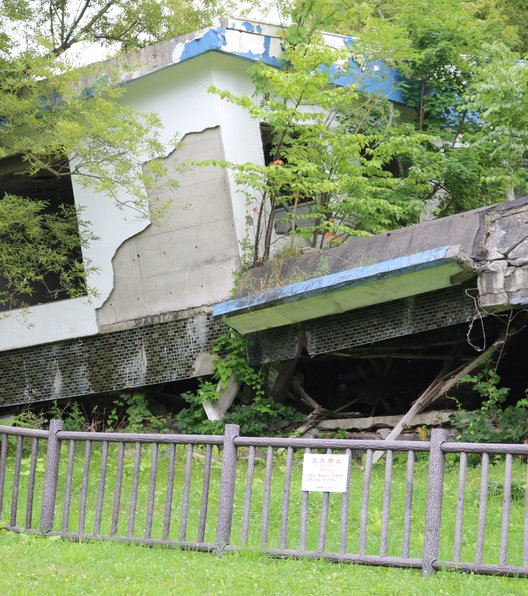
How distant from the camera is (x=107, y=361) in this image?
1342 centimetres

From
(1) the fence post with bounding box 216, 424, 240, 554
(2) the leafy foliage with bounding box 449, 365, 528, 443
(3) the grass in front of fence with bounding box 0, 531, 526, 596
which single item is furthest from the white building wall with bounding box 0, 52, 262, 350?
(3) the grass in front of fence with bounding box 0, 531, 526, 596

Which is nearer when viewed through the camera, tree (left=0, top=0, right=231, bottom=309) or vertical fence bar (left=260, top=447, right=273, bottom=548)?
vertical fence bar (left=260, top=447, right=273, bottom=548)

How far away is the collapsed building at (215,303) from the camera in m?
11.3

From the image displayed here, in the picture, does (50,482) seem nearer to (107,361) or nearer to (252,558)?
(252,558)

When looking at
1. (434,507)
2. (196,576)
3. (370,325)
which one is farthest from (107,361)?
(434,507)

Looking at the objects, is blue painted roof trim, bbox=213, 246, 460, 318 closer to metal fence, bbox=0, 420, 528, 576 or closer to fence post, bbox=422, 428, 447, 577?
metal fence, bbox=0, 420, 528, 576

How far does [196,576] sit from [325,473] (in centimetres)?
125

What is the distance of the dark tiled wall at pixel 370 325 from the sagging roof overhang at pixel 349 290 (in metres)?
0.28

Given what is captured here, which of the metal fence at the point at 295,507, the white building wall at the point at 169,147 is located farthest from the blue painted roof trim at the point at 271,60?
the metal fence at the point at 295,507

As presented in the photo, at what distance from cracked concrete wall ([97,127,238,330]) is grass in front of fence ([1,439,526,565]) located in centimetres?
225

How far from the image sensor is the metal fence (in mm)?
6551

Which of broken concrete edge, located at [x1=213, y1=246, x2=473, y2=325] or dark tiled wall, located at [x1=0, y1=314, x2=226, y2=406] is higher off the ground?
broken concrete edge, located at [x1=213, y1=246, x2=473, y2=325]

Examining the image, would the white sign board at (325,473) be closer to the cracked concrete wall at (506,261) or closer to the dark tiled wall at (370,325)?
the cracked concrete wall at (506,261)

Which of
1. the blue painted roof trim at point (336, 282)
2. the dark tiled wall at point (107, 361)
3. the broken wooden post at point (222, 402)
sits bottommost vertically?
the broken wooden post at point (222, 402)
